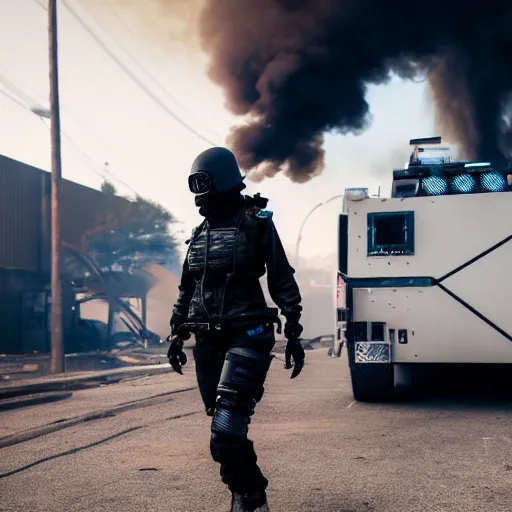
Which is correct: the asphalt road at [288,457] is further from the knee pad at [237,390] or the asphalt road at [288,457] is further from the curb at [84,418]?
the knee pad at [237,390]

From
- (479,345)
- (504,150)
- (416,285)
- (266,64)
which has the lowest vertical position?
(479,345)

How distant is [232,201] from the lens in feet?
13.4

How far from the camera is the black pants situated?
11.7 ft

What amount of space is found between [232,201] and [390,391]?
556 centimetres

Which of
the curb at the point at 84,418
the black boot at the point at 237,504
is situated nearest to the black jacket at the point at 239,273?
the black boot at the point at 237,504

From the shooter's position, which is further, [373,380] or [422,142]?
[422,142]

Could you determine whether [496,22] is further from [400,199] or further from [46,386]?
[46,386]

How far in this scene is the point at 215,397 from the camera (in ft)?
12.9

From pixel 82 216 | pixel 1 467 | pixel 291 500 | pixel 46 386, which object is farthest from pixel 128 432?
pixel 82 216

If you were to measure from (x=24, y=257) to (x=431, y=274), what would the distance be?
19.4 meters

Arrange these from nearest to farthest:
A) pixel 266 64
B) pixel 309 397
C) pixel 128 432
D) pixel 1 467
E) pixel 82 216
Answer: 1. pixel 1 467
2. pixel 128 432
3. pixel 309 397
4. pixel 266 64
5. pixel 82 216

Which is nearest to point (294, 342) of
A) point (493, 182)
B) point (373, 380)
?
point (373, 380)

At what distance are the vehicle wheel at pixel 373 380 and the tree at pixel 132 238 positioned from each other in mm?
19736

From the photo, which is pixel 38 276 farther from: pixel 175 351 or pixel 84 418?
pixel 175 351
